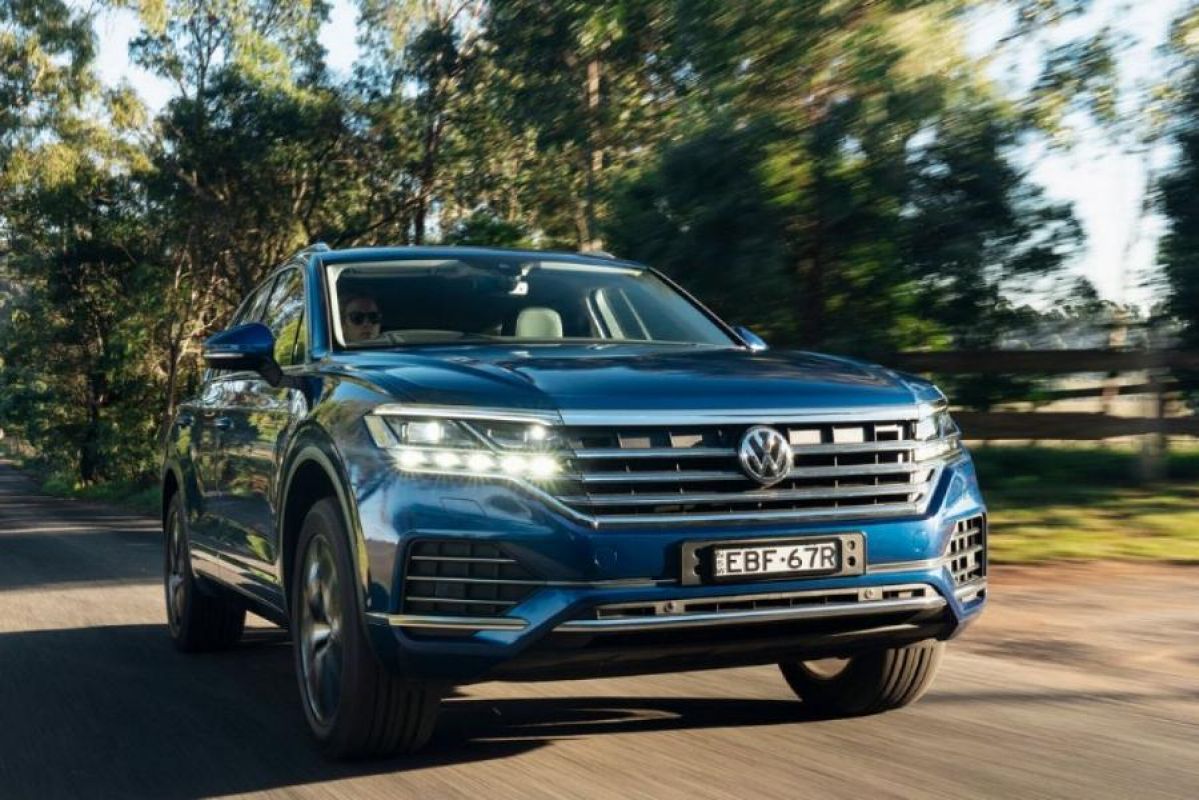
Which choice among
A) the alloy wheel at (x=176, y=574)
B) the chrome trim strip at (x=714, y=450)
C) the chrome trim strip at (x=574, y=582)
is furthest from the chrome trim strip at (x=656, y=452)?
the alloy wheel at (x=176, y=574)

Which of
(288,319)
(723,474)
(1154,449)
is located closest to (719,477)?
(723,474)

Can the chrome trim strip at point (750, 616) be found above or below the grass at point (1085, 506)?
above

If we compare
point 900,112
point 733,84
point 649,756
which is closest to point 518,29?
point 733,84

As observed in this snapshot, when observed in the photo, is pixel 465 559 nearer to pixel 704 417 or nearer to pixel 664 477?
pixel 664 477

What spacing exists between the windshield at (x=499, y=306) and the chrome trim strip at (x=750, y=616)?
68.5 inches

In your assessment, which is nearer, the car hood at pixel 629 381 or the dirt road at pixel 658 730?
the car hood at pixel 629 381

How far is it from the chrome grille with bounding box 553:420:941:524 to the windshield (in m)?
1.47

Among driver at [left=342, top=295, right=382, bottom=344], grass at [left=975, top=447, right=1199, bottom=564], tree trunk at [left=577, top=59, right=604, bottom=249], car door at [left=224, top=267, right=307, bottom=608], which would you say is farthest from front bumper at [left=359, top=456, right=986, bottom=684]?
tree trunk at [left=577, top=59, right=604, bottom=249]

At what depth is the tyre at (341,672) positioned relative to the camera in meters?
4.73

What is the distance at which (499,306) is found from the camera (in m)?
6.19

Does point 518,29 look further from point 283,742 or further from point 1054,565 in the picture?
point 283,742

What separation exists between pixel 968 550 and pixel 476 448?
5.53 feet

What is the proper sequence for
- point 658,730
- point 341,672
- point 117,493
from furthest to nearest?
1. point 117,493
2. point 658,730
3. point 341,672

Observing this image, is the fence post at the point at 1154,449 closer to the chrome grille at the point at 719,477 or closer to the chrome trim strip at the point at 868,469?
the chrome trim strip at the point at 868,469
